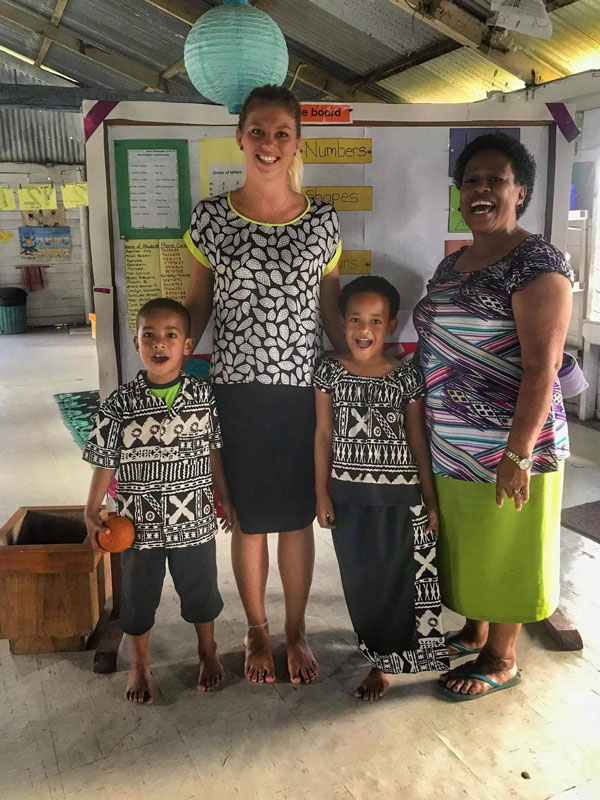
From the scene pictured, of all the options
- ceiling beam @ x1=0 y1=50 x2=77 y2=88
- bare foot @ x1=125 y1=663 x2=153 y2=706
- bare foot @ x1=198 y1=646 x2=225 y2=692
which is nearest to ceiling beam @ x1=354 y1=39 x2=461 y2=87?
bare foot @ x1=198 y1=646 x2=225 y2=692

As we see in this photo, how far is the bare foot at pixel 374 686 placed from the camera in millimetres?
1905

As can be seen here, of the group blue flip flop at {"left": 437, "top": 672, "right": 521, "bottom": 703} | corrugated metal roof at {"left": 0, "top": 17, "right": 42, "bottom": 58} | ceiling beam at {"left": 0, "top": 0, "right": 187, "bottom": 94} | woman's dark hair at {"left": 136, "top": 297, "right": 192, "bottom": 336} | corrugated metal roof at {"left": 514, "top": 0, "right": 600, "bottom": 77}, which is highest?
corrugated metal roof at {"left": 0, "top": 17, "right": 42, "bottom": 58}

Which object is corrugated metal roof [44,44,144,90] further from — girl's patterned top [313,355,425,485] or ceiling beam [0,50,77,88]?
girl's patterned top [313,355,425,485]

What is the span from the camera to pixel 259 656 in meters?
2.02

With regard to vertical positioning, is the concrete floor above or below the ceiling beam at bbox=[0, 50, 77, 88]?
below

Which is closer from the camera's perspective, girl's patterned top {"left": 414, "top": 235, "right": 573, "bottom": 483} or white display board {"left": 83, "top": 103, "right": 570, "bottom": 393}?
girl's patterned top {"left": 414, "top": 235, "right": 573, "bottom": 483}

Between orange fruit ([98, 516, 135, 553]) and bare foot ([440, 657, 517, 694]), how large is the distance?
3.28ft

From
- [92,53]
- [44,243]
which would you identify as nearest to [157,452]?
[92,53]

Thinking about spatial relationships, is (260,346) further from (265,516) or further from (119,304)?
(119,304)

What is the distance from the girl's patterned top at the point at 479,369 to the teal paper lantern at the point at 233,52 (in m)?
0.88

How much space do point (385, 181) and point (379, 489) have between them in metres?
1.05

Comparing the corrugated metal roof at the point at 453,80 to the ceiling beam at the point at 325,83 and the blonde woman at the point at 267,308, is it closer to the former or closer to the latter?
the ceiling beam at the point at 325,83

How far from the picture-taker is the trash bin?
9445 mm

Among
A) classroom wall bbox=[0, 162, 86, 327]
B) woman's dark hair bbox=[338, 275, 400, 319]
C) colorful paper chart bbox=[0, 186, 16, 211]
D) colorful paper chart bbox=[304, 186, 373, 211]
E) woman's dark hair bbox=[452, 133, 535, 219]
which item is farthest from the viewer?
classroom wall bbox=[0, 162, 86, 327]
